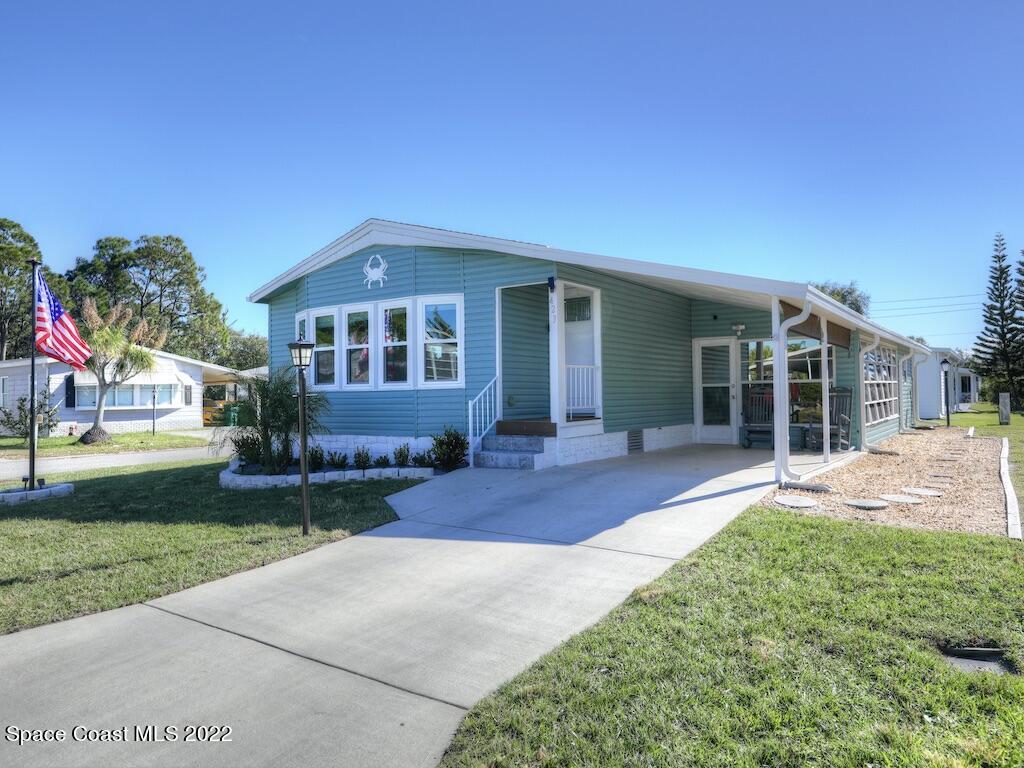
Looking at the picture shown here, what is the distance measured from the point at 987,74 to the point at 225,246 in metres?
35.3

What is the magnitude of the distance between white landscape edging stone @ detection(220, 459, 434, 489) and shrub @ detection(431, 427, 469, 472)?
218mm

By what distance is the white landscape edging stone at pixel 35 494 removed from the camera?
8.18 metres

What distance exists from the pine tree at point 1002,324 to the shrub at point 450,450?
111ft

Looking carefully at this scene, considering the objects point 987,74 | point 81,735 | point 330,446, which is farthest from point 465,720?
point 987,74

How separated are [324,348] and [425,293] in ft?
8.08

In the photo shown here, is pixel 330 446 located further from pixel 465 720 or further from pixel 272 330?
pixel 465 720

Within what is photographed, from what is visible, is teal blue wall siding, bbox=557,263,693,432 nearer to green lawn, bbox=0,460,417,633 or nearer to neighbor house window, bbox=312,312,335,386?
green lawn, bbox=0,460,417,633

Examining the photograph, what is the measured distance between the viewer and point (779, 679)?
9.23 ft

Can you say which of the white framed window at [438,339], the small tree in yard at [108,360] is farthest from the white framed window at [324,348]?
the small tree in yard at [108,360]

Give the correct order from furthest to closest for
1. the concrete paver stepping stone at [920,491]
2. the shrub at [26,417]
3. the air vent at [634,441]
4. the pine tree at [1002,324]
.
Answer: the pine tree at [1002,324] → the shrub at [26,417] → the air vent at [634,441] → the concrete paver stepping stone at [920,491]

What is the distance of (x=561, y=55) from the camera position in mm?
11078

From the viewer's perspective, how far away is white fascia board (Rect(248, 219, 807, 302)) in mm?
7422

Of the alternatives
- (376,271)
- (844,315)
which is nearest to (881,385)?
(844,315)

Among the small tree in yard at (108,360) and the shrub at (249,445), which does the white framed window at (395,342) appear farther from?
the small tree in yard at (108,360)
